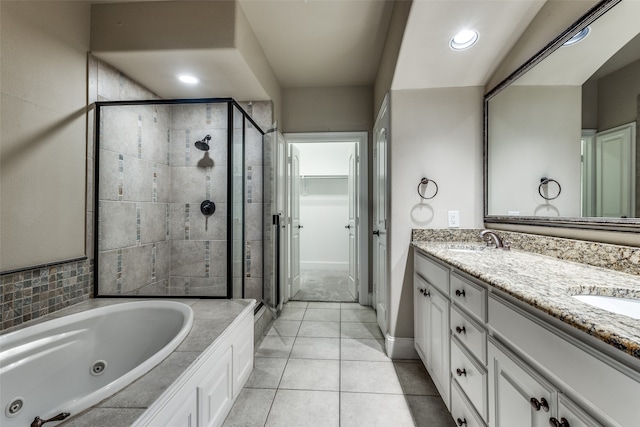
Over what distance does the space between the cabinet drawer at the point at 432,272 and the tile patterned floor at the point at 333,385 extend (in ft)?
Answer: 2.28

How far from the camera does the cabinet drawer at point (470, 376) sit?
0.98 meters

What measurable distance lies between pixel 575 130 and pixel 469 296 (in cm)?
97

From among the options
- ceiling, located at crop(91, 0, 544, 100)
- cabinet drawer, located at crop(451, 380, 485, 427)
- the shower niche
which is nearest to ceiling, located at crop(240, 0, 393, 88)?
ceiling, located at crop(91, 0, 544, 100)

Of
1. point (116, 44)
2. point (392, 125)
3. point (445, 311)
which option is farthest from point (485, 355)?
point (116, 44)

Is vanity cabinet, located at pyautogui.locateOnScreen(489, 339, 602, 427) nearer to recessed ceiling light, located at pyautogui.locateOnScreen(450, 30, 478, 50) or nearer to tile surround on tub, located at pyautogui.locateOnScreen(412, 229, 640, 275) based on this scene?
tile surround on tub, located at pyautogui.locateOnScreen(412, 229, 640, 275)

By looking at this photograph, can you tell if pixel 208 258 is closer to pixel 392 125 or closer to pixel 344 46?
pixel 392 125

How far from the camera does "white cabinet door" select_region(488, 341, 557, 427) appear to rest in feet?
2.23

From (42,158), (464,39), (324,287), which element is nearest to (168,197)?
(42,158)

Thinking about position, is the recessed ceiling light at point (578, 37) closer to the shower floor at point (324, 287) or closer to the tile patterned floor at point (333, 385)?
the tile patterned floor at point (333, 385)

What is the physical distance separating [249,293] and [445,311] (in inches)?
67.8

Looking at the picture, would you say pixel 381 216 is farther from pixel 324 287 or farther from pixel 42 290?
pixel 42 290

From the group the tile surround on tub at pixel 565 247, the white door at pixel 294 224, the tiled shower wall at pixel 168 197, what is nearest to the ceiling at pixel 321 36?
the tiled shower wall at pixel 168 197

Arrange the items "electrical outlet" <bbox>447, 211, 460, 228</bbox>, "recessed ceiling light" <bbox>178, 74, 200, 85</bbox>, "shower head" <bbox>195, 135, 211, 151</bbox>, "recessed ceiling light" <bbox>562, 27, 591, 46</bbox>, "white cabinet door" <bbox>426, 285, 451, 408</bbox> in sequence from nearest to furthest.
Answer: "recessed ceiling light" <bbox>562, 27, 591, 46</bbox> < "white cabinet door" <bbox>426, 285, 451, 408</bbox> < "electrical outlet" <bbox>447, 211, 460, 228</bbox> < "recessed ceiling light" <bbox>178, 74, 200, 85</bbox> < "shower head" <bbox>195, 135, 211, 151</bbox>

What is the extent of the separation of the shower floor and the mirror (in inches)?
81.7
